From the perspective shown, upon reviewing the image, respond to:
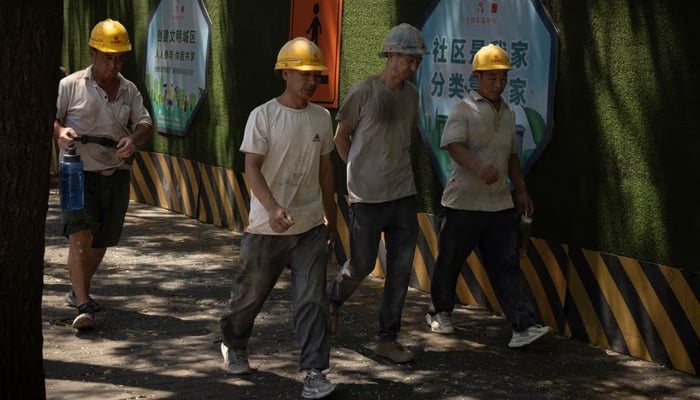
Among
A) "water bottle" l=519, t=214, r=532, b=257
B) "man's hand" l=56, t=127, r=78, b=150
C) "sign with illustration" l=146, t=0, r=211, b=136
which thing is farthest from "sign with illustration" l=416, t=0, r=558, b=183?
"sign with illustration" l=146, t=0, r=211, b=136

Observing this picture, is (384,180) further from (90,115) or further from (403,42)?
(90,115)

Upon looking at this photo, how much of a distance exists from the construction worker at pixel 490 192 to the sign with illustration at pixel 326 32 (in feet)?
10.6

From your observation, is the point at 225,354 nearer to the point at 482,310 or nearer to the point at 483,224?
the point at 483,224

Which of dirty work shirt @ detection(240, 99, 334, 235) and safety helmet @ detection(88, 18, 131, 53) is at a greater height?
safety helmet @ detection(88, 18, 131, 53)

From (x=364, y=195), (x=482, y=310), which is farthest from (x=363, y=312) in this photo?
(x=364, y=195)

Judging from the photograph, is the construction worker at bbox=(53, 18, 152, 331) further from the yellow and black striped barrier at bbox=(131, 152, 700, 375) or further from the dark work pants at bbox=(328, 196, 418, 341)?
the yellow and black striped barrier at bbox=(131, 152, 700, 375)

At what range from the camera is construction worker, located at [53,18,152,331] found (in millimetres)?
9195

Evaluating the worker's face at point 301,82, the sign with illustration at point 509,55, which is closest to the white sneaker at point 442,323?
the sign with illustration at point 509,55

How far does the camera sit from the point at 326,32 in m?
12.2

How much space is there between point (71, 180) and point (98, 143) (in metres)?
0.48

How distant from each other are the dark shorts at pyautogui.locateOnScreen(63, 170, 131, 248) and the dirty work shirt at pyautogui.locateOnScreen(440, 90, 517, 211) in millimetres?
2322

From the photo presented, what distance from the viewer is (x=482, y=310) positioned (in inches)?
398

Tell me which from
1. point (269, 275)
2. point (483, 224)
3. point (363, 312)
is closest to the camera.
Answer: point (269, 275)

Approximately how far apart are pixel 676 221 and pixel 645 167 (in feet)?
1.41
